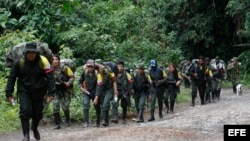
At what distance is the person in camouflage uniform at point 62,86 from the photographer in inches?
547

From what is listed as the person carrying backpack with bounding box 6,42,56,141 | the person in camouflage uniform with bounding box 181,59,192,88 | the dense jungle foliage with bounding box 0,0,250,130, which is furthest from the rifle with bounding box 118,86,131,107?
the person in camouflage uniform with bounding box 181,59,192,88

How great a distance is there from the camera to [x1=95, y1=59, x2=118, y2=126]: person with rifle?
14.3 metres

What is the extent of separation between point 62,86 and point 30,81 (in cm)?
403

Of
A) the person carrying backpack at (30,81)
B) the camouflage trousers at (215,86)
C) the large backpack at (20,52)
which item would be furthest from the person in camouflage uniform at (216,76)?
the person carrying backpack at (30,81)

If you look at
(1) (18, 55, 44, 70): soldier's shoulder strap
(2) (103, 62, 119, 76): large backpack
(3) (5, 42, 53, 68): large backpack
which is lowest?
(2) (103, 62, 119, 76): large backpack

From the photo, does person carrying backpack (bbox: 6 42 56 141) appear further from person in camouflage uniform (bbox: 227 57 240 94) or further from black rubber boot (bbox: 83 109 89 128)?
person in camouflage uniform (bbox: 227 57 240 94)

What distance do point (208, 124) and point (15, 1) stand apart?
37.8ft

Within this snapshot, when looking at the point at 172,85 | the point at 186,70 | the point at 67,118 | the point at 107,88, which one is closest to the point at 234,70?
the point at 186,70

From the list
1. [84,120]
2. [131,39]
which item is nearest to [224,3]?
[131,39]

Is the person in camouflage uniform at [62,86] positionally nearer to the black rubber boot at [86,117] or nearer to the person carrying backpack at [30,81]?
the black rubber boot at [86,117]

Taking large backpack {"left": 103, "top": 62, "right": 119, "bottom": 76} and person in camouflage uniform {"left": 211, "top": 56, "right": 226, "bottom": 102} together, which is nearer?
large backpack {"left": 103, "top": 62, "right": 119, "bottom": 76}

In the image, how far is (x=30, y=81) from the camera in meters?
9.98

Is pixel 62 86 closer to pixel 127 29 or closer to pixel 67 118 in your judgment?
pixel 67 118

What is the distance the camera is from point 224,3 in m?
35.6
